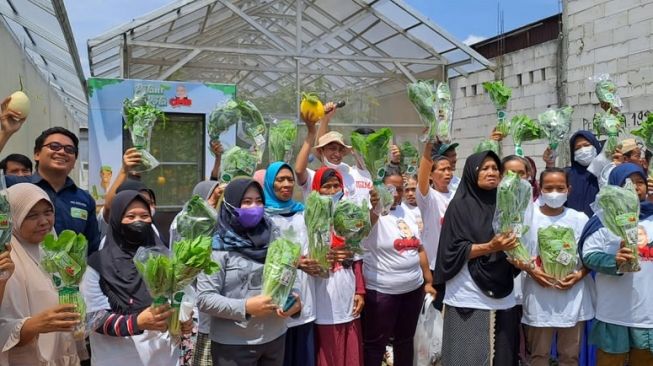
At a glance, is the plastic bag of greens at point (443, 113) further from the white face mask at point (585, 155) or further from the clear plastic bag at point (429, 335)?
the white face mask at point (585, 155)

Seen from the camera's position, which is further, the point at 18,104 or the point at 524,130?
the point at 524,130

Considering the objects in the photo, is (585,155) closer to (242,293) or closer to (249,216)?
(249,216)

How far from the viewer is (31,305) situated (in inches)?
100.0

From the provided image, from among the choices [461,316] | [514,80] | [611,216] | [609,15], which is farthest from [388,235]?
[514,80]

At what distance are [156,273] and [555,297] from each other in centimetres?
259

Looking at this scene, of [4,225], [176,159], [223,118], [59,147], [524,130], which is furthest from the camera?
[176,159]

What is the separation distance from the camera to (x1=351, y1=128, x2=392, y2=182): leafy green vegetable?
425 centimetres

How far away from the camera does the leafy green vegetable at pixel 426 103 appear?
14.5 ft

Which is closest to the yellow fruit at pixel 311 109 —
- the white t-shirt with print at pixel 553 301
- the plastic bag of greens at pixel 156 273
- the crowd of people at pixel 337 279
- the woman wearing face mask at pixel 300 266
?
the crowd of people at pixel 337 279

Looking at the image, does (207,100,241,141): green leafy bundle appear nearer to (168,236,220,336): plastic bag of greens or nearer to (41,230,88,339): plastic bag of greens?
(168,236,220,336): plastic bag of greens

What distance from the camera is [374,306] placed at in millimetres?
4188

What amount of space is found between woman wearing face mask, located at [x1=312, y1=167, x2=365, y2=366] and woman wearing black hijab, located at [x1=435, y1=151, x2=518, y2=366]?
604mm

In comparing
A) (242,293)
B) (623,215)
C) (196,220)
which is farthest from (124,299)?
(623,215)

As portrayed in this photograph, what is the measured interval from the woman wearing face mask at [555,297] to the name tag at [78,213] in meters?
2.87
